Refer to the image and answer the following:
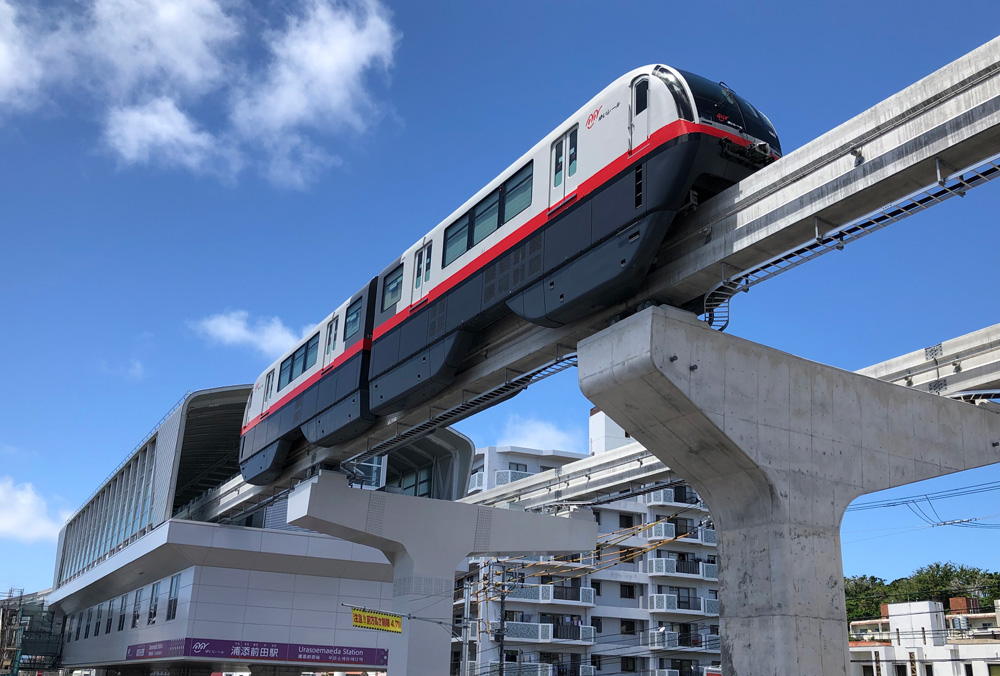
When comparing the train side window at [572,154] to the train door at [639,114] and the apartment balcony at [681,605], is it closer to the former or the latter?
the train door at [639,114]

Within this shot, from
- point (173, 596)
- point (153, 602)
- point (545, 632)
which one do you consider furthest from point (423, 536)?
point (545, 632)

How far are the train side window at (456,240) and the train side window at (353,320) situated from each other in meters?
4.68

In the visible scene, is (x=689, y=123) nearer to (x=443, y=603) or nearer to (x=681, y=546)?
(x=443, y=603)

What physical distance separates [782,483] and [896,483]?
304 cm

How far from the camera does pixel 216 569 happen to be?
35.8m

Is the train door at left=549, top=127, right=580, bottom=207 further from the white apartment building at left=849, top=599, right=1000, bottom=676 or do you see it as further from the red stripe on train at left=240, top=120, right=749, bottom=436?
the white apartment building at left=849, top=599, right=1000, bottom=676

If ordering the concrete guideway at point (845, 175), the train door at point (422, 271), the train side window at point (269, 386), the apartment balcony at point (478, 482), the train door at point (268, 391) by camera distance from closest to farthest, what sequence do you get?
the concrete guideway at point (845, 175) < the train door at point (422, 271) < the train door at point (268, 391) < the train side window at point (269, 386) < the apartment balcony at point (478, 482)

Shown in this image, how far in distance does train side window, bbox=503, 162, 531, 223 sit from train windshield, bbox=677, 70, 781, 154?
3.90 meters

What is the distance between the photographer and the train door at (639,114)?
1394 cm

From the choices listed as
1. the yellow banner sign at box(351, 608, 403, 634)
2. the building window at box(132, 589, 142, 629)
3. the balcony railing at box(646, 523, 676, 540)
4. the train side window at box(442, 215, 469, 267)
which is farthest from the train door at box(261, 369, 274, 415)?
the balcony railing at box(646, 523, 676, 540)

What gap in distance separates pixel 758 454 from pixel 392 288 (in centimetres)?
1081

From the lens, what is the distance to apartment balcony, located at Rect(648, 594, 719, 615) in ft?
Answer: 177

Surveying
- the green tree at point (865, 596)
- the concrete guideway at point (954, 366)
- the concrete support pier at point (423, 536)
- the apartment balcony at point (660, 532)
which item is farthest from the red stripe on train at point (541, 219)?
the green tree at point (865, 596)

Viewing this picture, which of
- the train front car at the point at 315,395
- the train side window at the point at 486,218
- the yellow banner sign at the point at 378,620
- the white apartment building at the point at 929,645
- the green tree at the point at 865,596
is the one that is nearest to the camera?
the train side window at the point at 486,218
